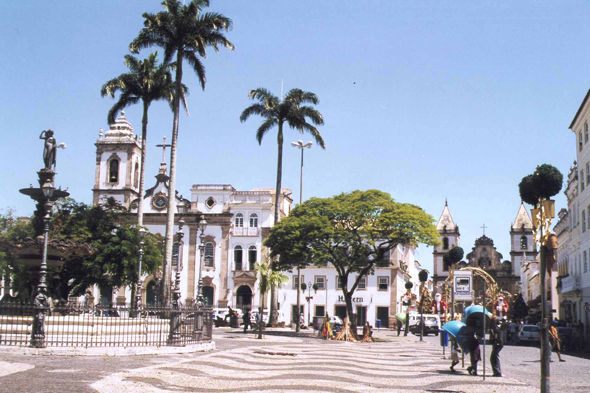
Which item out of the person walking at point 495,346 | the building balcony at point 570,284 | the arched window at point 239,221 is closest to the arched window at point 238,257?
the arched window at point 239,221

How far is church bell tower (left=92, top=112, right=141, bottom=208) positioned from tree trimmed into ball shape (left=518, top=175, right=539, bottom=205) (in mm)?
53971

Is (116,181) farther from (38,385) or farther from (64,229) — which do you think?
(38,385)

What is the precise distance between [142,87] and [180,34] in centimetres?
655

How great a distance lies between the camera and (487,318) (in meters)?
18.5

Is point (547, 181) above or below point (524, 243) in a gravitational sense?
below

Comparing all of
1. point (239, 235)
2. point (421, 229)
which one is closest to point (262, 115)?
point (421, 229)

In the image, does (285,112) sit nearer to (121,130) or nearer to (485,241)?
(121,130)

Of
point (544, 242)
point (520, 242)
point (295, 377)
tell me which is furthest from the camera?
point (520, 242)

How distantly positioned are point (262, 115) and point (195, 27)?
32.1ft

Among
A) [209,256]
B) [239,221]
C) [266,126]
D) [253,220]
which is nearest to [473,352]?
[266,126]

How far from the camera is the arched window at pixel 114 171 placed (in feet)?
204

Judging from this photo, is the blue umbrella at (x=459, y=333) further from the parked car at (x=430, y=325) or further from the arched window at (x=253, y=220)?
the arched window at (x=253, y=220)

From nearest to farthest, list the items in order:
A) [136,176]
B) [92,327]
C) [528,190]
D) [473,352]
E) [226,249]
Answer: [528,190], [473,352], [92,327], [226,249], [136,176]

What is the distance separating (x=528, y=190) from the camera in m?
10.9
